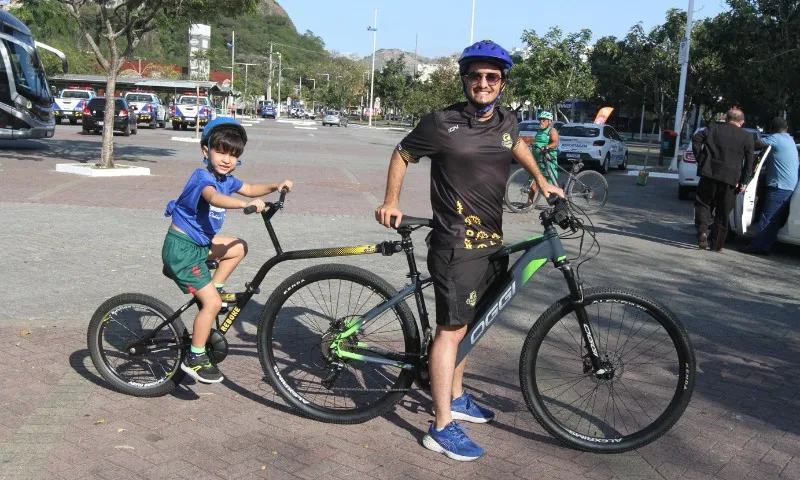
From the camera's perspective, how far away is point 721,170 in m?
9.57

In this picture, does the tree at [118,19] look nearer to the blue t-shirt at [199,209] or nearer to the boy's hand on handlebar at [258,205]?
the blue t-shirt at [199,209]

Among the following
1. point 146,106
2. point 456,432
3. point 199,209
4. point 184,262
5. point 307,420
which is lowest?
point 307,420

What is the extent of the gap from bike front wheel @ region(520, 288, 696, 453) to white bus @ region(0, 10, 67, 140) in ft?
64.4

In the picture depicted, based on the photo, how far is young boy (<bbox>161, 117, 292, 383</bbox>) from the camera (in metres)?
4.14

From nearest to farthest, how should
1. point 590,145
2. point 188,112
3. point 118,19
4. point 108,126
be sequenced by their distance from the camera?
1. point 108,126
2. point 118,19
3. point 590,145
4. point 188,112

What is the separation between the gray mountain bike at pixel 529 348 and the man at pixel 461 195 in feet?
0.40

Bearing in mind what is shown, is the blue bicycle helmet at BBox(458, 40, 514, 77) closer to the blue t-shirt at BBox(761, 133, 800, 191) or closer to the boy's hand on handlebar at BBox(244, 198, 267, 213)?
the boy's hand on handlebar at BBox(244, 198, 267, 213)

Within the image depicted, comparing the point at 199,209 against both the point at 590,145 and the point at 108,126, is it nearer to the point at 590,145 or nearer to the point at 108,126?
the point at 108,126

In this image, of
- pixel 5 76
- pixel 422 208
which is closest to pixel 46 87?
pixel 5 76

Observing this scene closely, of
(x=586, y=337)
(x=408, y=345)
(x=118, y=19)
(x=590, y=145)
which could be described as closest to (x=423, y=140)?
(x=408, y=345)

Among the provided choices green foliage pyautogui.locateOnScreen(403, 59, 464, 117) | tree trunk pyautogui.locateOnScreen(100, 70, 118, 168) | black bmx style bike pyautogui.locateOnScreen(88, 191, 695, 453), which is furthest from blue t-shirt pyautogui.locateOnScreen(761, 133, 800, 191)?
green foliage pyautogui.locateOnScreen(403, 59, 464, 117)

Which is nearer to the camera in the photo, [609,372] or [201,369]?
[609,372]

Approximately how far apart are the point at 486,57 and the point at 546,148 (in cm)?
918

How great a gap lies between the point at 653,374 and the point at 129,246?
6.05 m
